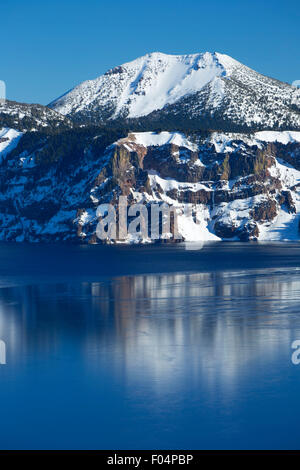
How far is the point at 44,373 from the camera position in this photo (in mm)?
45406

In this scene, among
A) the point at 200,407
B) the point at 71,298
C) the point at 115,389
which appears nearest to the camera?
the point at 200,407

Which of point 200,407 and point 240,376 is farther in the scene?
point 240,376

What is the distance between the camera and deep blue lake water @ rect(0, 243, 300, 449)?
115 ft

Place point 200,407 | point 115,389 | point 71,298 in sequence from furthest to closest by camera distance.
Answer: point 71,298 → point 115,389 → point 200,407

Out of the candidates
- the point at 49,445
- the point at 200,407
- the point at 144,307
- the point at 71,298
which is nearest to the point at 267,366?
the point at 200,407

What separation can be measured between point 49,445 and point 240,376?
14.7m

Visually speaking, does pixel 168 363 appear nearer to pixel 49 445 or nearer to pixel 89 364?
pixel 89 364

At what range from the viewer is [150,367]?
151 feet

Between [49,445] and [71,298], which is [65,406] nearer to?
[49,445]

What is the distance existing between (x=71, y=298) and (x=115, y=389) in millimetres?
39935

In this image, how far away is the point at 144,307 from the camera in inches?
2889

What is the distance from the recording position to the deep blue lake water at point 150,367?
35.0 meters
